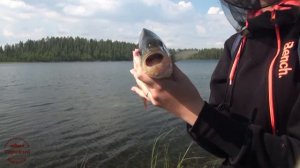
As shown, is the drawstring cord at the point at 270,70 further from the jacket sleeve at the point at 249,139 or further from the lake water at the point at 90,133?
the lake water at the point at 90,133

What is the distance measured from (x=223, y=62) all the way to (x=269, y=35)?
45 cm

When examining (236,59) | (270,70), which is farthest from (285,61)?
(236,59)

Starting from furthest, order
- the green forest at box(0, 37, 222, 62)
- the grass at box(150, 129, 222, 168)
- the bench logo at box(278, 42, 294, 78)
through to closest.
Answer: the green forest at box(0, 37, 222, 62) → the grass at box(150, 129, 222, 168) → the bench logo at box(278, 42, 294, 78)

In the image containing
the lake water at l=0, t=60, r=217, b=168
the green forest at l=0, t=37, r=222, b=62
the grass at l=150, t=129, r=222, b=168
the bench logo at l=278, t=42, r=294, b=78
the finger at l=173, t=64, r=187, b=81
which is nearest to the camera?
the finger at l=173, t=64, r=187, b=81

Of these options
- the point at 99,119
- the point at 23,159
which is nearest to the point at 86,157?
the point at 23,159

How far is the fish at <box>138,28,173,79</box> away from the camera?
168 centimetres

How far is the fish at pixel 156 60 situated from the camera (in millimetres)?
1683

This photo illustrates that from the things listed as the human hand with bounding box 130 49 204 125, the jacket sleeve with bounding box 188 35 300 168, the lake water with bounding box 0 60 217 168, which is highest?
the human hand with bounding box 130 49 204 125

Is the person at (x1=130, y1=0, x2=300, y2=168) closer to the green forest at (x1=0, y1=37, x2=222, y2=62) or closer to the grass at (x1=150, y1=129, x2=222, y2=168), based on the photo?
the grass at (x1=150, y1=129, x2=222, y2=168)

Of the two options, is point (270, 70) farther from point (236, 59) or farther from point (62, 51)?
point (62, 51)

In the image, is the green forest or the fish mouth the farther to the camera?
the green forest

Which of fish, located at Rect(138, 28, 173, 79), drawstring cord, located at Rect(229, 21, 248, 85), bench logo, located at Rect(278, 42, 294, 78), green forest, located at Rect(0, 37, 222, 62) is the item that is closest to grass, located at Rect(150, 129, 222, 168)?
drawstring cord, located at Rect(229, 21, 248, 85)

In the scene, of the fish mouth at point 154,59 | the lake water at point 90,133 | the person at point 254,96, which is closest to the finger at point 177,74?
the person at point 254,96

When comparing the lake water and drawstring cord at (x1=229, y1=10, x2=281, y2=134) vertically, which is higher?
drawstring cord at (x1=229, y1=10, x2=281, y2=134)
